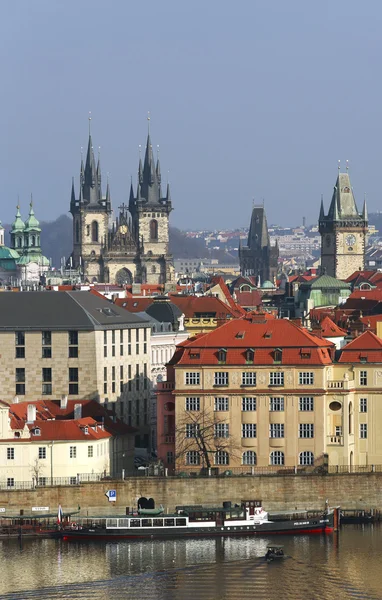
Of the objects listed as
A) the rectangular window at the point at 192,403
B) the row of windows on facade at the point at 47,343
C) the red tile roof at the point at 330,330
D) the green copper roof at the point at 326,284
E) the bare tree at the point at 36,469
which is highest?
the green copper roof at the point at 326,284

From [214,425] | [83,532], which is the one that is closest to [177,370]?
[214,425]

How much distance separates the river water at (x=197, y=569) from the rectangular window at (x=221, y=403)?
715 centimetres

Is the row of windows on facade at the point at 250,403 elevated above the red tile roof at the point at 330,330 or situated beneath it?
situated beneath

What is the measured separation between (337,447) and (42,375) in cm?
1511

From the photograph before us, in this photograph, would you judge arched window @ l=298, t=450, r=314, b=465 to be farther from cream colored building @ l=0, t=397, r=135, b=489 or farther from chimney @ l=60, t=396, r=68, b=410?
chimney @ l=60, t=396, r=68, b=410

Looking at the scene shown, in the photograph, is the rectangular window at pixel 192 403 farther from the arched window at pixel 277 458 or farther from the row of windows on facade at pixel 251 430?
the arched window at pixel 277 458

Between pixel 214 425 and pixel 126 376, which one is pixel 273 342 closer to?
pixel 214 425

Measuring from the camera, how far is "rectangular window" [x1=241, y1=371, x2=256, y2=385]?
340ft

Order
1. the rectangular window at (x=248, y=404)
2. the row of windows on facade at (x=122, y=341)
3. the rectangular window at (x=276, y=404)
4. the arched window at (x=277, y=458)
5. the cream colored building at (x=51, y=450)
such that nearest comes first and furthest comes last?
the cream colored building at (x=51, y=450), the arched window at (x=277, y=458), the rectangular window at (x=276, y=404), the rectangular window at (x=248, y=404), the row of windows on facade at (x=122, y=341)

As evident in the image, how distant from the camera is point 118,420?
357ft

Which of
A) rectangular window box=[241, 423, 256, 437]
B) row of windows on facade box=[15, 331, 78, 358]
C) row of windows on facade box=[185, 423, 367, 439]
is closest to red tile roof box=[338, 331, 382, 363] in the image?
row of windows on facade box=[185, 423, 367, 439]

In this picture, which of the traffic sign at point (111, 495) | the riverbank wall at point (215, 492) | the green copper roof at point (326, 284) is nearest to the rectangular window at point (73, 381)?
the riverbank wall at point (215, 492)

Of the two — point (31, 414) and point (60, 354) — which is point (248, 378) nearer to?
point (31, 414)

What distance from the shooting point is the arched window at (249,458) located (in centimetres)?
10294
